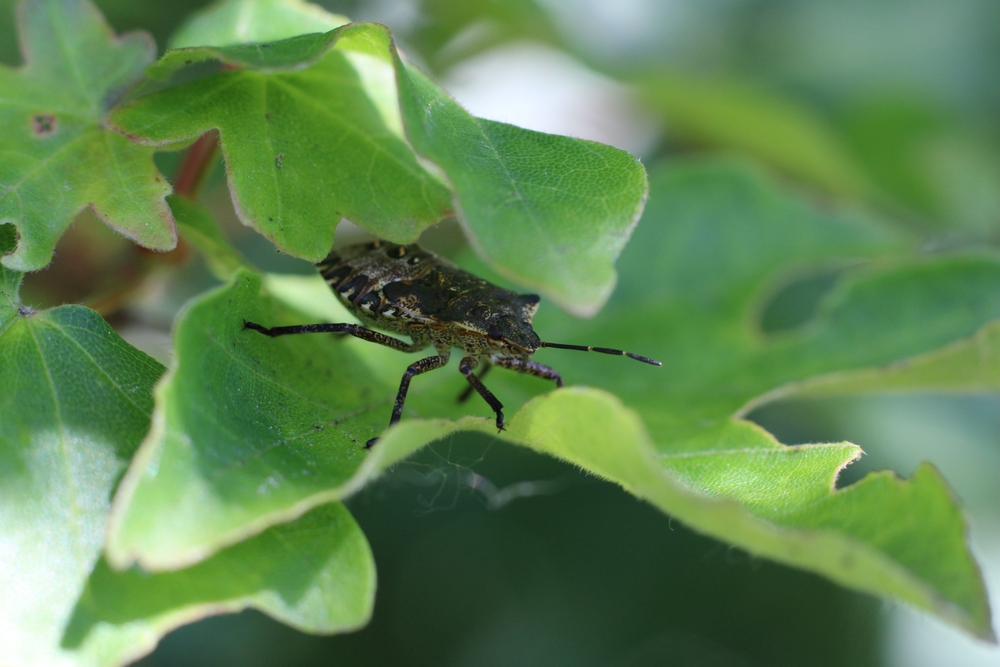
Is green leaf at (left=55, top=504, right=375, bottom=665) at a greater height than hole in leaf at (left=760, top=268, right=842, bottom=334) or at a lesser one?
greater

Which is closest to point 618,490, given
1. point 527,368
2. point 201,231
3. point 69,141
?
point 527,368

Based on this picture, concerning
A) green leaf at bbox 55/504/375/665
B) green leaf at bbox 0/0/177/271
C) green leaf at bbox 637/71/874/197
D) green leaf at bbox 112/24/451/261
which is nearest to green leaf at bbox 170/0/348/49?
green leaf at bbox 0/0/177/271

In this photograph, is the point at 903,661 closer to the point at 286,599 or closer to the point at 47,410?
the point at 286,599

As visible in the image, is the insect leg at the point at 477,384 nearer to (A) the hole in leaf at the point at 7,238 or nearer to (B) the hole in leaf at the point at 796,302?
(A) the hole in leaf at the point at 7,238

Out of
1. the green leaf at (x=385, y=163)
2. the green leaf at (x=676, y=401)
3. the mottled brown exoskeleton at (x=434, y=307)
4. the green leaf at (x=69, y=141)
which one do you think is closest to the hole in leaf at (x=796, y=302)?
the green leaf at (x=676, y=401)

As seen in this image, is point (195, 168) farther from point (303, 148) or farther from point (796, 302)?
point (796, 302)

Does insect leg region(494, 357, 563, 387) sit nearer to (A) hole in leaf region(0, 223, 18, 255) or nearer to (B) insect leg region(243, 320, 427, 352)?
(B) insect leg region(243, 320, 427, 352)
